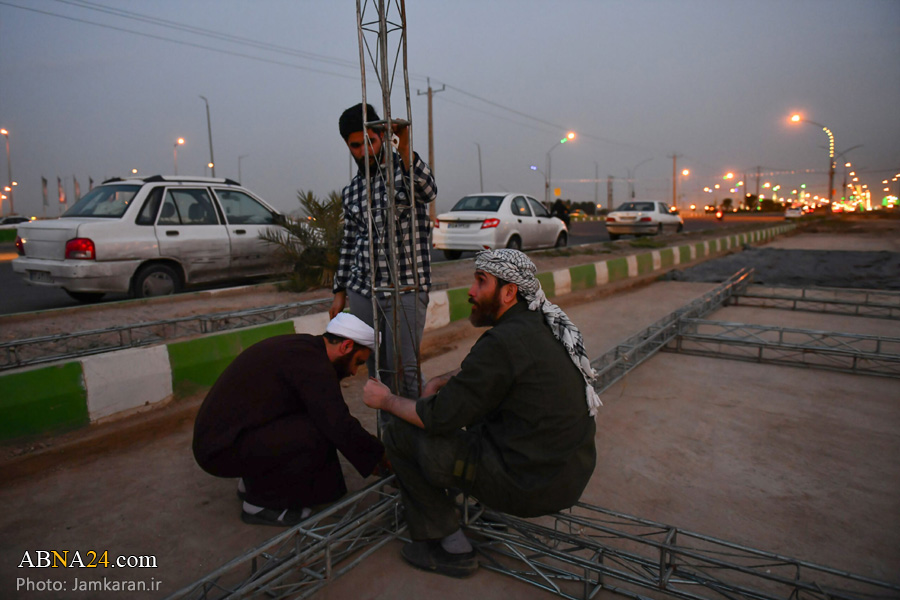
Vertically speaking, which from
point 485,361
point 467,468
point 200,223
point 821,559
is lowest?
point 821,559

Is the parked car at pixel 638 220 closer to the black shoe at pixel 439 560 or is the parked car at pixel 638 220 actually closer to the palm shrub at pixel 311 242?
the palm shrub at pixel 311 242

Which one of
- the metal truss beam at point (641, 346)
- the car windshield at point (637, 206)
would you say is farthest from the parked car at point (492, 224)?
the car windshield at point (637, 206)

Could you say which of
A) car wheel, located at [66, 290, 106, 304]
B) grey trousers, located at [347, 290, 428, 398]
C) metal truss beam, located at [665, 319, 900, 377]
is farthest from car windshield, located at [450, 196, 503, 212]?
grey trousers, located at [347, 290, 428, 398]

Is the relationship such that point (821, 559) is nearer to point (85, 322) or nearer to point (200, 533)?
point (200, 533)

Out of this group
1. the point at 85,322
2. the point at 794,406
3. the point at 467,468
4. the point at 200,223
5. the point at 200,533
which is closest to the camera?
the point at 467,468

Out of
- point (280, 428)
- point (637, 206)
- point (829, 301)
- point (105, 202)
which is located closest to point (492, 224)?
point (829, 301)

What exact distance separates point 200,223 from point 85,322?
2.30m

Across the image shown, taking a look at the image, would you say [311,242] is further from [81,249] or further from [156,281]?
[81,249]

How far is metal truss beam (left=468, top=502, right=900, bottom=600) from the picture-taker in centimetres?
214

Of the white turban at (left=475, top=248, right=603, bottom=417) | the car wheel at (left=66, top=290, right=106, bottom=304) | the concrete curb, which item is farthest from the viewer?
the car wheel at (left=66, top=290, right=106, bottom=304)

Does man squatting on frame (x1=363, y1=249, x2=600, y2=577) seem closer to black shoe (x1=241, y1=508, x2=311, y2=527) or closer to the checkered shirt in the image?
black shoe (x1=241, y1=508, x2=311, y2=527)

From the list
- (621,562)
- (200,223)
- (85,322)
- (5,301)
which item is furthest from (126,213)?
(621,562)

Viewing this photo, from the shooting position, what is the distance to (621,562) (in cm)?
239

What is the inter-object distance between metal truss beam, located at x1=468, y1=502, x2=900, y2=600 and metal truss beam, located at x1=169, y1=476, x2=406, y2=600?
0.44 m
